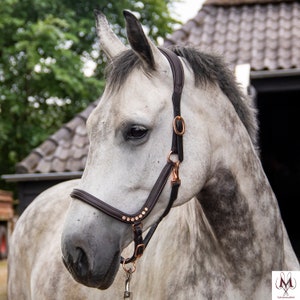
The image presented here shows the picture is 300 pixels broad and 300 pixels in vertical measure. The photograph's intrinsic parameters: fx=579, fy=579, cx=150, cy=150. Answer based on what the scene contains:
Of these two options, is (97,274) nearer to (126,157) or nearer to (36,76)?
(126,157)

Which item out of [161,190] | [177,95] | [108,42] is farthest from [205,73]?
[161,190]

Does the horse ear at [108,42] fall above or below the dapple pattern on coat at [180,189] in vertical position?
above

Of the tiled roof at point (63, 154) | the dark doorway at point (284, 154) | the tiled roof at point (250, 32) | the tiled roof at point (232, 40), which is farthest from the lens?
the dark doorway at point (284, 154)

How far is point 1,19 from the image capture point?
12.0 meters

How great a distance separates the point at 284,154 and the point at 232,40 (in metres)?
2.26

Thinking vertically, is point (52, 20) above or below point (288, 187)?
above

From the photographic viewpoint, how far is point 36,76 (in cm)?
1193

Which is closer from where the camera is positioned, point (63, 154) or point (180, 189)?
point (180, 189)

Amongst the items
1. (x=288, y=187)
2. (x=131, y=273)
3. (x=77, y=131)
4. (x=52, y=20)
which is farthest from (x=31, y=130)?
(x=131, y=273)

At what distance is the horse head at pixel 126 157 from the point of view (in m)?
1.97

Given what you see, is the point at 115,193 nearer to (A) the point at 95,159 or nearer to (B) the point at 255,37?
(A) the point at 95,159

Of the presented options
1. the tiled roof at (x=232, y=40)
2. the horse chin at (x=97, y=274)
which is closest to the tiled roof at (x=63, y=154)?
the tiled roof at (x=232, y=40)

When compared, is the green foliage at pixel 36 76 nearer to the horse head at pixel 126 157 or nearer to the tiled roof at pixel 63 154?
the tiled roof at pixel 63 154

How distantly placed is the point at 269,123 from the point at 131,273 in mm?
6429
